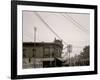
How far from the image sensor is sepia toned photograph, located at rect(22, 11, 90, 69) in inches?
69.8

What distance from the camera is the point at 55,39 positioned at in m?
1.84

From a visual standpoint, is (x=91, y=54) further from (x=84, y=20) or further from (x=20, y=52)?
(x=20, y=52)

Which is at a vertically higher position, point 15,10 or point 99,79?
point 15,10

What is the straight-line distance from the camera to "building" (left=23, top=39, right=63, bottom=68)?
1.77m

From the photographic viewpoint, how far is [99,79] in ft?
6.48

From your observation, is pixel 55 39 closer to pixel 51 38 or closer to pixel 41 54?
pixel 51 38

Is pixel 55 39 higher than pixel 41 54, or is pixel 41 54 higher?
pixel 55 39

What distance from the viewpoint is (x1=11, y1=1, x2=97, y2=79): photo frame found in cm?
174

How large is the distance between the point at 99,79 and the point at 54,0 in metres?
0.93

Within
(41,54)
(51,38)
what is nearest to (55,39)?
(51,38)

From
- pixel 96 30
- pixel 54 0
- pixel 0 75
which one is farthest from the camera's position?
pixel 96 30

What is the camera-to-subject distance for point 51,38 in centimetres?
183

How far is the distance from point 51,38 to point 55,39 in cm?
4

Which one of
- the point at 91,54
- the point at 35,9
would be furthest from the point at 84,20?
the point at 35,9
